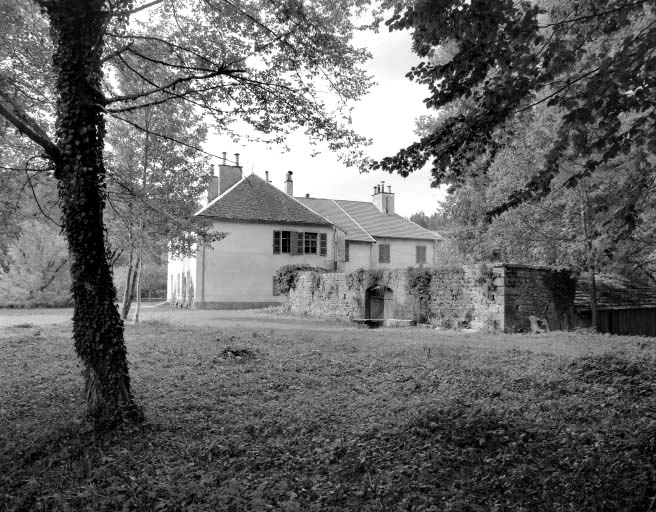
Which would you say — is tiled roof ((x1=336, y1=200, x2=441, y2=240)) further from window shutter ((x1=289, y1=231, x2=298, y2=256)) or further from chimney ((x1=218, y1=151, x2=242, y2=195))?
chimney ((x1=218, y1=151, x2=242, y2=195))

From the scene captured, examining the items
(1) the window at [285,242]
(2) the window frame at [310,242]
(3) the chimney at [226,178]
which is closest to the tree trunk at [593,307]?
(2) the window frame at [310,242]

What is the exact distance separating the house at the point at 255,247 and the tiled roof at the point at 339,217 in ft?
0.31

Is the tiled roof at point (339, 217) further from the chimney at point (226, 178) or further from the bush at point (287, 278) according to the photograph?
the bush at point (287, 278)

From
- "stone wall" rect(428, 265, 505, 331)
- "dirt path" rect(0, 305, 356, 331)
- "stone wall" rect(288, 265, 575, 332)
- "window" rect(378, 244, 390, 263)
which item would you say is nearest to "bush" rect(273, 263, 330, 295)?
"dirt path" rect(0, 305, 356, 331)

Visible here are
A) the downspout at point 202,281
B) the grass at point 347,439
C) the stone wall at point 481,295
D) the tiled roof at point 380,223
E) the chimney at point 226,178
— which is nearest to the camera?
the grass at point 347,439

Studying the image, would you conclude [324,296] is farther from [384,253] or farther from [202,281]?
[384,253]

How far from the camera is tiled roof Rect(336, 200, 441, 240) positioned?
1481 inches

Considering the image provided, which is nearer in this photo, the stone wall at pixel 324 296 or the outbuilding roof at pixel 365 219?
the stone wall at pixel 324 296

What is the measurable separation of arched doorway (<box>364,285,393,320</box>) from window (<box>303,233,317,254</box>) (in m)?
11.2

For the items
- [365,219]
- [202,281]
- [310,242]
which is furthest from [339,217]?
[202,281]

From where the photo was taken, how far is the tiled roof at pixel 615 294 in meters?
17.1

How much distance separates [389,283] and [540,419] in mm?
13893

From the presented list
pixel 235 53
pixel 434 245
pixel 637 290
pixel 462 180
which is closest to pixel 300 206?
pixel 434 245

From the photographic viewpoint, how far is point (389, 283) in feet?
62.3
